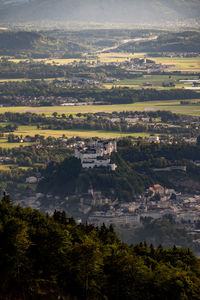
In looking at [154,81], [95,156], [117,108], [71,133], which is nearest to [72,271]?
[95,156]

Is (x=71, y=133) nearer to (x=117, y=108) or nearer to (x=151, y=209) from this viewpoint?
(x=117, y=108)

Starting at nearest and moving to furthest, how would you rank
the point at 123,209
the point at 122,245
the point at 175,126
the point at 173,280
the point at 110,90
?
the point at 173,280 < the point at 122,245 < the point at 123,209 < the point at 175,126 < the point at 110,90

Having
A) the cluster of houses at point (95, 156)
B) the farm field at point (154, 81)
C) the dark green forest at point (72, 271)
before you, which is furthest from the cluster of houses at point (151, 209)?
the farm field at point (154, 81)

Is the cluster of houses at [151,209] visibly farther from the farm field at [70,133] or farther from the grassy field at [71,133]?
the farm field at [70,133]

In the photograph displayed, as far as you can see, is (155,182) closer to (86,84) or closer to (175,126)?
(175,126)

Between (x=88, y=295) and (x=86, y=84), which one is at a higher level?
(x=88, y=295)

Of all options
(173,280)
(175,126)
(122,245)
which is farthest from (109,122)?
(173,280)

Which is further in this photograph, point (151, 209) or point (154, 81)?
point (154, 81)

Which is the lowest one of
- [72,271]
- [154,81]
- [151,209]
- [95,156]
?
[154,81]
